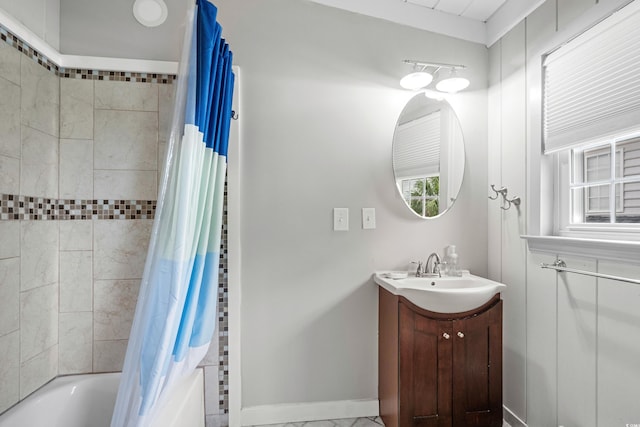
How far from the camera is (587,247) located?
4.49 ft

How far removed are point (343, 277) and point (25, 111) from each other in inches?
68.3

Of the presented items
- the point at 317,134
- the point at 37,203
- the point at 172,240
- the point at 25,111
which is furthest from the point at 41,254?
the point at 317,134

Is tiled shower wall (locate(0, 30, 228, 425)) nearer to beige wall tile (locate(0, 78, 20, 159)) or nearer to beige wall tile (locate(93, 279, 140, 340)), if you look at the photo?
beige wall tile (locate(93, 279, 140, 340))

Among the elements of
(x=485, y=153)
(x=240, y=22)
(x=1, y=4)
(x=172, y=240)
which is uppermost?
(x=240, y=22)

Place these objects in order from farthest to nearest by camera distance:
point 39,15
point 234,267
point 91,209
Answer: point 234,267 → point 91,209 → point 39,15

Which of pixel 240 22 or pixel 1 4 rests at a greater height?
pixel 240 22

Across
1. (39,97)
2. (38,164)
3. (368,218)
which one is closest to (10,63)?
(39,97)

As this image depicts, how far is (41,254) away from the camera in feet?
5.04

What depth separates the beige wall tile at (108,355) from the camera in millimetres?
1673

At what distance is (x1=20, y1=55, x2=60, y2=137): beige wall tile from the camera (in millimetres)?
1439

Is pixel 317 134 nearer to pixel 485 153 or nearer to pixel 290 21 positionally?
pixel 290 21

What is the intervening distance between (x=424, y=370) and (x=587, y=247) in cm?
92

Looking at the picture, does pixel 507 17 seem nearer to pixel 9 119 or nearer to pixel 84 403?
pixel 9 119

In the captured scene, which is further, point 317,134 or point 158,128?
point 317,134
